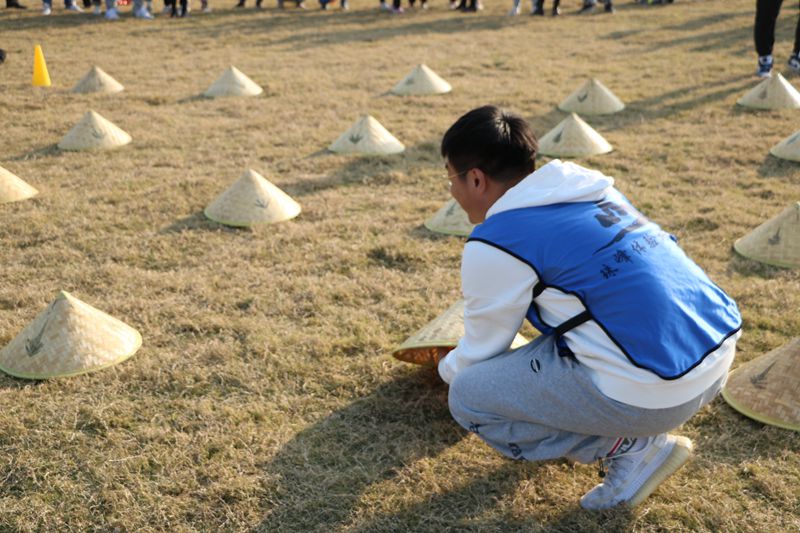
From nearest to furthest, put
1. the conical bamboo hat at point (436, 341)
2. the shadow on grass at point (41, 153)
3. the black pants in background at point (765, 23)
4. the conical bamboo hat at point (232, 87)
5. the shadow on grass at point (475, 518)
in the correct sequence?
the shadow on grass at point (475, 518)
the conical bamboo hat at point (436, 341)
the shadow on grass at point (41, 153)
the black pants in background at point (765, 23)
the conical bamboo hat at point (232, 87)

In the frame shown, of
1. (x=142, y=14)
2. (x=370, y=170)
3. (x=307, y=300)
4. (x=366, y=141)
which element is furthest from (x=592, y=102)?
(x=142, y=14)

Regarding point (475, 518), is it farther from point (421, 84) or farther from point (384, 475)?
point (421, 84)

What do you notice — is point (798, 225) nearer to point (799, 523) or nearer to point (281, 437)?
point (799, 523)

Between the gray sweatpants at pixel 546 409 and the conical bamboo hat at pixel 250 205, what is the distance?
2754 mm

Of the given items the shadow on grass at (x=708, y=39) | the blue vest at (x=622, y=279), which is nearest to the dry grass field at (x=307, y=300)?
the blue vest at (x=622, y=279)

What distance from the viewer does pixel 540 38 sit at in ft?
41.8

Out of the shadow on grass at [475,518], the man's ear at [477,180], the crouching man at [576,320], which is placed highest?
the man's ear at [477,180]

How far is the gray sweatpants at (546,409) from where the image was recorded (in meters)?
2.31

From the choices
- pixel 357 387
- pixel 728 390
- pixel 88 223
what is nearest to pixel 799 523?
pixel 728 390

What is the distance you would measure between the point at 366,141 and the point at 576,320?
452 centimetres

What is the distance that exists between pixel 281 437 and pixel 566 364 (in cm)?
113

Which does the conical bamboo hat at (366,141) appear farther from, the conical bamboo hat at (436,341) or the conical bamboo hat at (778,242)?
the conical bamboo hat at (436,341)

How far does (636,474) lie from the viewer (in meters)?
2.52

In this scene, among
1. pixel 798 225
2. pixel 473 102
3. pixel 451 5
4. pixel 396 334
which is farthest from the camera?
pixel 451 5
